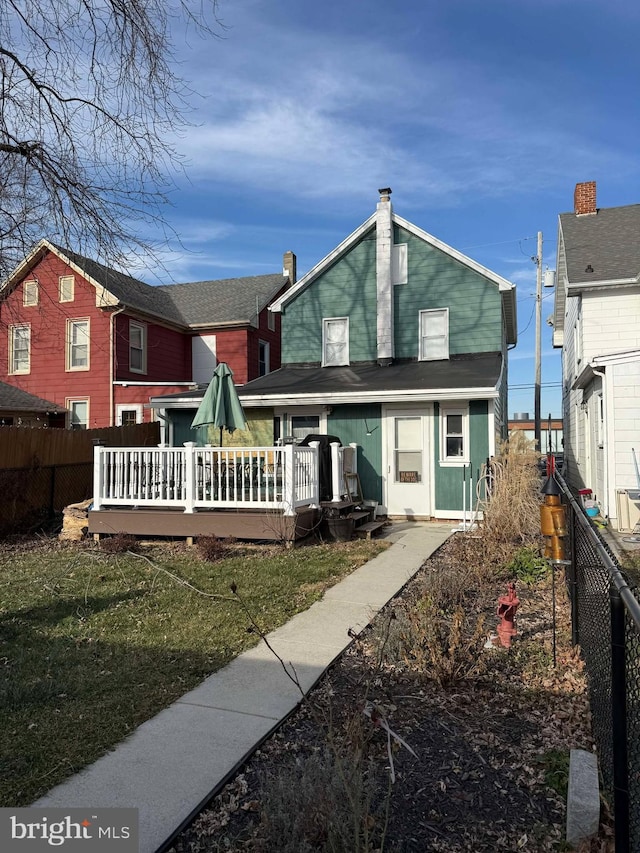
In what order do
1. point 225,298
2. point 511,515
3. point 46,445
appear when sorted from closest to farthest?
1. point 511,515
2. point 46,445
3. point 225,298

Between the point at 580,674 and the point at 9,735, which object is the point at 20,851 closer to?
the point at 9,735

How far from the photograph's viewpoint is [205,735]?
3.38 meters

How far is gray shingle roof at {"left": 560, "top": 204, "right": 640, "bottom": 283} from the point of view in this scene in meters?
13.6

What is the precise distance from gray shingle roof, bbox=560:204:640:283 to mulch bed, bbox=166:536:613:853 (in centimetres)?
1136

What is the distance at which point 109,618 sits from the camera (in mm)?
5652

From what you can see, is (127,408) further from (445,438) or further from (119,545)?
(445,438)

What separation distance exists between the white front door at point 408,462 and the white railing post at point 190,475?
4.34 m

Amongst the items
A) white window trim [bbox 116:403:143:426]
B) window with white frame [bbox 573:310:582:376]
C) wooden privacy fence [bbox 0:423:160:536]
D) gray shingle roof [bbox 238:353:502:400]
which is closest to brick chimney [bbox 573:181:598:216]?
window with white frame [bbox 573:310:582:376]

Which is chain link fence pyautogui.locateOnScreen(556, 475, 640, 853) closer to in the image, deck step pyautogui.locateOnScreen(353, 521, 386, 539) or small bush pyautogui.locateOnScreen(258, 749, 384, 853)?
small bush pyautogui.locateOnScreen(258, 749, 384, 853)

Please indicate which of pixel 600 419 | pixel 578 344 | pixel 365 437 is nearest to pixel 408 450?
pixel 365 437

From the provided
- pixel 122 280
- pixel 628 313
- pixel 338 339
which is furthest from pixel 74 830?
pixel 628 313

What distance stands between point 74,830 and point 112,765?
1.50 feet

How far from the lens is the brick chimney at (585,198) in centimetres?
1712

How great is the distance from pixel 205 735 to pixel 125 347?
17.4 metres
